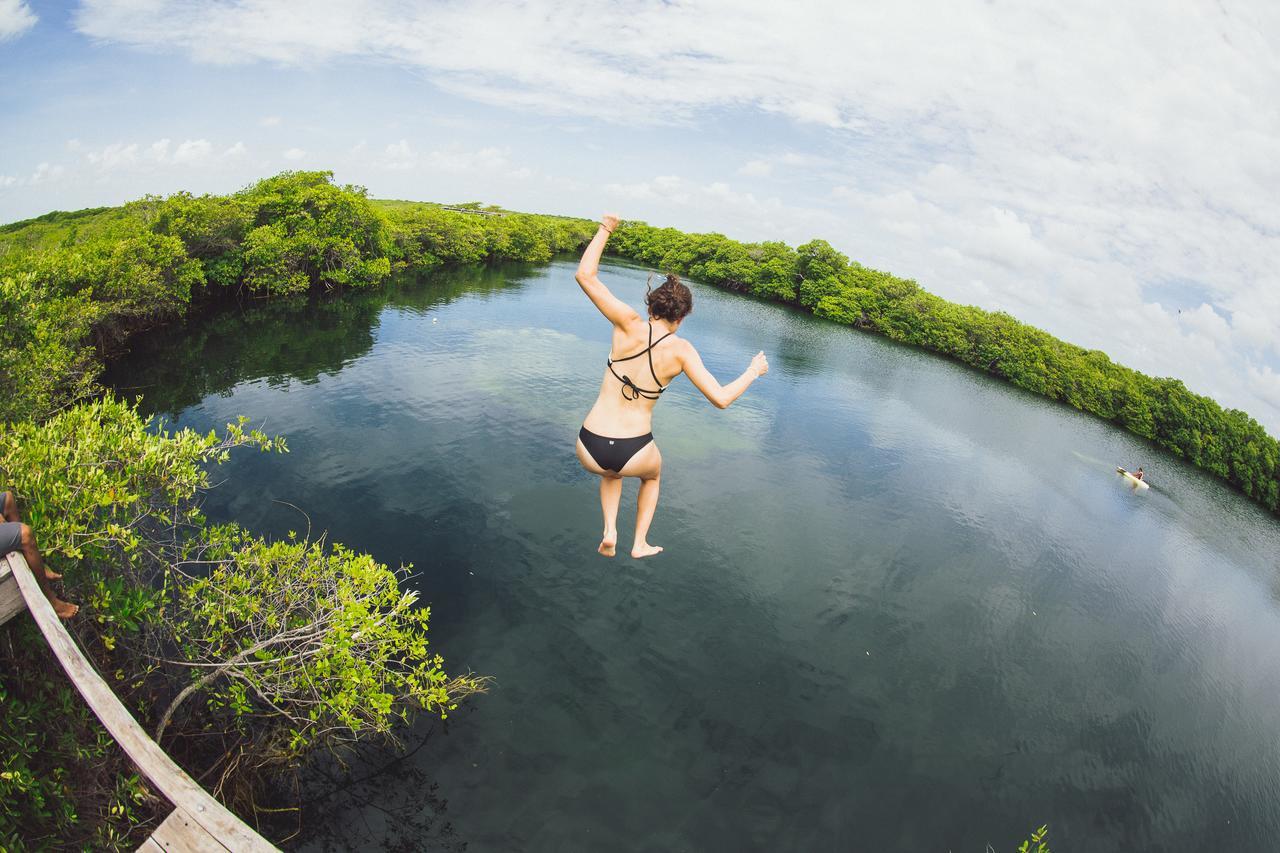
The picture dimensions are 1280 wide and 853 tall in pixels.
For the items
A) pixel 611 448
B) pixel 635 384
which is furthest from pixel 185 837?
pixel 635 384

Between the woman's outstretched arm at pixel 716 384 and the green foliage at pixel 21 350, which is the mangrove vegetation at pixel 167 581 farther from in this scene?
the woman's outstretched arm at pixel 716 384

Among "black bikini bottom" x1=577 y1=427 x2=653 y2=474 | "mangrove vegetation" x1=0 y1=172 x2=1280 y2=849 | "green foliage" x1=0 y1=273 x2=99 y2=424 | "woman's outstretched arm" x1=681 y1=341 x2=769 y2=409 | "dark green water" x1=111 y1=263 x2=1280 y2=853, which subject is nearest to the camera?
"woman's outstretched arm" x1=681 y1=341 x2=769 y2=409

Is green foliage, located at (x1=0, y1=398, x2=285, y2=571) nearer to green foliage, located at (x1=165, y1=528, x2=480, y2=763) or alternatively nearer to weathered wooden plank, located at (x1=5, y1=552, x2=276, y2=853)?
green foliage, located at (x1=165, y1=528, x2=480, y2=763)

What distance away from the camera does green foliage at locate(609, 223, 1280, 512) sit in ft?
158

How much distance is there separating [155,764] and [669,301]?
356cm

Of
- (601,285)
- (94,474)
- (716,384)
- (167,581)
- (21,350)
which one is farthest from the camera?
(21,350)

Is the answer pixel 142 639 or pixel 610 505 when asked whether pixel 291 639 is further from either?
pixel 610 505

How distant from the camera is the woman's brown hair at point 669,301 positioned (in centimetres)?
416

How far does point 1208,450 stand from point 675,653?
188ft

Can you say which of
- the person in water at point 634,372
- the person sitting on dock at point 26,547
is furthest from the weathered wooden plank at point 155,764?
the person in water at point 634,372

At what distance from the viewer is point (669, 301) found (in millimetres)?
4160

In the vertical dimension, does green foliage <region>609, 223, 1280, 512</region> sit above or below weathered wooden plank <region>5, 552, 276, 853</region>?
below

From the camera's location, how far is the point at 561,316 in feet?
166

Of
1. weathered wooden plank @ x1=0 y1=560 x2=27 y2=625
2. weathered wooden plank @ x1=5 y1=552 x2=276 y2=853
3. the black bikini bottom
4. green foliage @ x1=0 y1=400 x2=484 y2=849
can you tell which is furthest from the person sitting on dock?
the black bikini bottom
